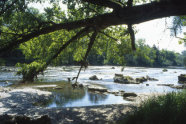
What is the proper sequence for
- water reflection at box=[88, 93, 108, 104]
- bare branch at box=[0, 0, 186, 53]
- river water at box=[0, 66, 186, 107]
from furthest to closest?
water reflection at box=[88, 93, 108, 104]
river water at box=[0, 66, 186, 107]
bare branch at box=[0, 0, 186, 53]

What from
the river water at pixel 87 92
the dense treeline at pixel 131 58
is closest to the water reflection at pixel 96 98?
the river water at pixel 87 92

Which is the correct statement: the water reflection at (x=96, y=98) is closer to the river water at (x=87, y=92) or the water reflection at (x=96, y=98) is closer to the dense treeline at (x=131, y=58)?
the river water at (x=87, y=92)

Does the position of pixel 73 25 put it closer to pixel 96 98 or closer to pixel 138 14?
pixel 138 14

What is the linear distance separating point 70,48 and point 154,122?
27.1ft

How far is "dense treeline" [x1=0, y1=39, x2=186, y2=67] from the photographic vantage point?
1021 centimetres

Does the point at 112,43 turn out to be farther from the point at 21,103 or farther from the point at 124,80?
the point at 124,80

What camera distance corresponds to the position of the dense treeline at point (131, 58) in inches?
402

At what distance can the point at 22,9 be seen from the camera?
669cm

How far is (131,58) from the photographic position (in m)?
77.3

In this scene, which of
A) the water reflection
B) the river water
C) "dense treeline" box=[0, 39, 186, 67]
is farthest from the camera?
the water reflection

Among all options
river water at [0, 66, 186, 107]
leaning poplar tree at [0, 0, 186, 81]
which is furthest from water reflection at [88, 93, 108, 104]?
leaning poplar tree at [0, 0, 186, 81]

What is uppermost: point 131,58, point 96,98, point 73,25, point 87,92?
point 131,58

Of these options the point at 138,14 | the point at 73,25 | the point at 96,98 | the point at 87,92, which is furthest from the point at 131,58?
the point at 138,14

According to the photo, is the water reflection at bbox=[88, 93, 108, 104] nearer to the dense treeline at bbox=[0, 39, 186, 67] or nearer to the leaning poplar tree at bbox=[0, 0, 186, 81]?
the dense treeline at bbox=[0, 39, 186, 67]
